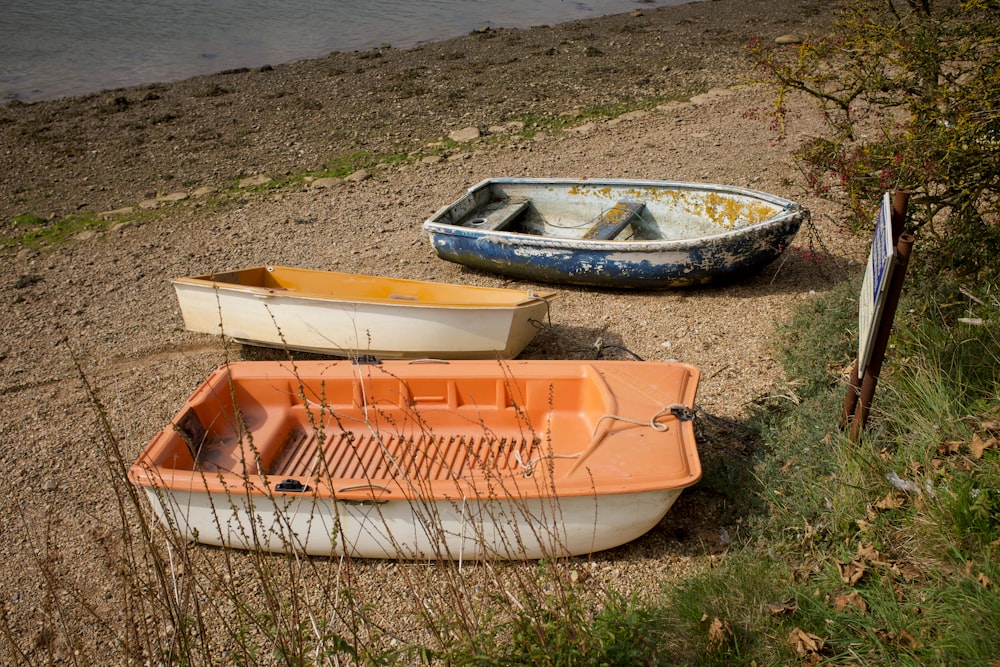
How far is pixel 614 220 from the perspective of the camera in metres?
7.52

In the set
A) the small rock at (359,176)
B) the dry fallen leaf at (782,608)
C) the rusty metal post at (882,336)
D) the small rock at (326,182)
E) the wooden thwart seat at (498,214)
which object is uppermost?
the rusty metal post at (882,336)

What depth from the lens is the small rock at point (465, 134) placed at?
11727 millimetres

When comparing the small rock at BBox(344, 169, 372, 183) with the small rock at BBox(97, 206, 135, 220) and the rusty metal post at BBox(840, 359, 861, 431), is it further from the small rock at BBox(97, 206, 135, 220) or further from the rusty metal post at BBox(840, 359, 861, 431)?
the rusty metal post at BBox(840, 359, 861, 431)

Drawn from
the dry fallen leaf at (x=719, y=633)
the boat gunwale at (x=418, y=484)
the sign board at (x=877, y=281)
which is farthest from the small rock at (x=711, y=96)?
the dry fallen leaf at (x=719, y=633)

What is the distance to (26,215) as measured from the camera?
1019 centimetres

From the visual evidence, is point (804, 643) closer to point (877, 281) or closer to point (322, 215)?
point (877, 281)

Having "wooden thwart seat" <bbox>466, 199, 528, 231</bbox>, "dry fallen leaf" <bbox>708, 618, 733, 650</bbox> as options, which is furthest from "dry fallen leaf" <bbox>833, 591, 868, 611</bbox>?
"wooden thwart seat" <bbox>466, 199, 528, 231</bbox>

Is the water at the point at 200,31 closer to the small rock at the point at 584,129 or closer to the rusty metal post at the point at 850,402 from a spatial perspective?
the small rock at the point at 584,129

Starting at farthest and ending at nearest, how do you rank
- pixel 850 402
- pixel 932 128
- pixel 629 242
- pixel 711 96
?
pixel 711 96 → pixel 629 242 → pixel 932 128 → pixel 850 402

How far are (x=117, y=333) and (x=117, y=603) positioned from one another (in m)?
3.51

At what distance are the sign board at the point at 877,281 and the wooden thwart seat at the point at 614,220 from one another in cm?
370

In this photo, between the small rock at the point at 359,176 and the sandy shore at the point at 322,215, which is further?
the small rock at the point at 359,176

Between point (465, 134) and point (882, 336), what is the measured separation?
29.8ft

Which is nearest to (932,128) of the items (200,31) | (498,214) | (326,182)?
(498,214)
